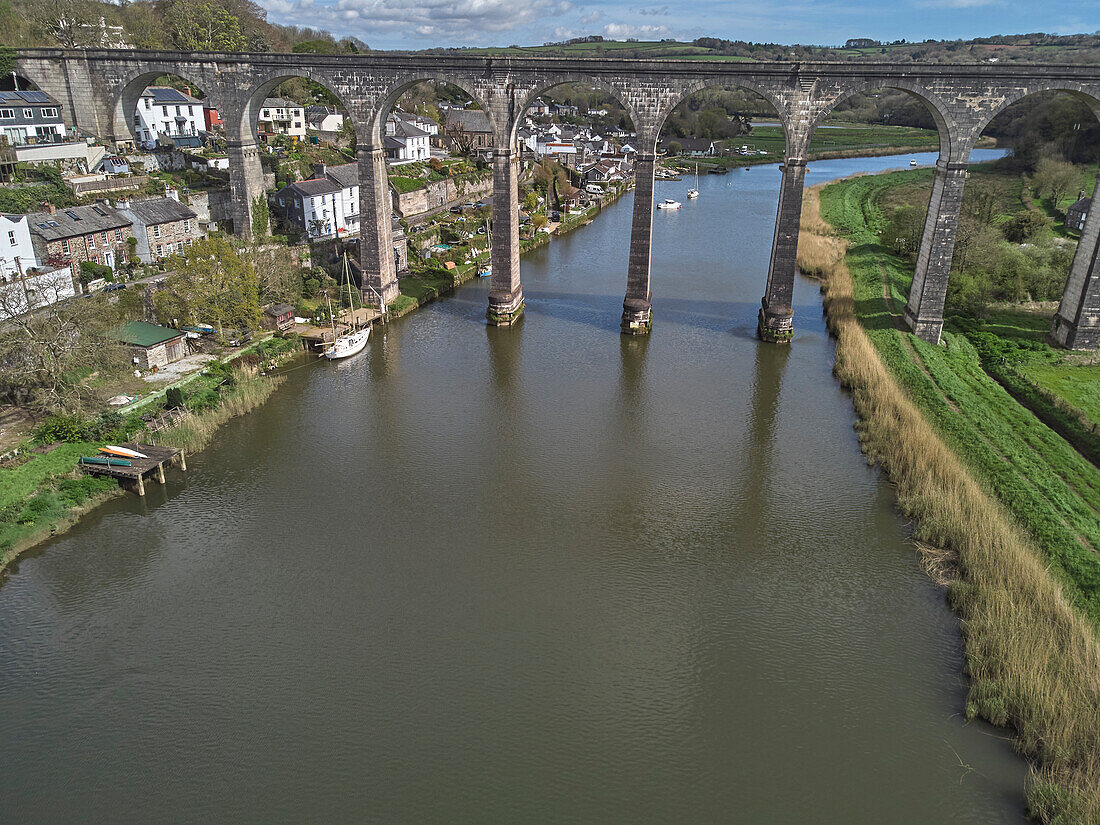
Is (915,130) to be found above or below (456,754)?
above

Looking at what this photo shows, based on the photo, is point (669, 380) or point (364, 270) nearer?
point (669, 380)

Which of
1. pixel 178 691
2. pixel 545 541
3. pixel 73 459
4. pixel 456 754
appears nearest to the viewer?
pixel 456 754

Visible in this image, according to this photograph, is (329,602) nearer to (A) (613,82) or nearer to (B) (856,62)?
(A) (613,82)

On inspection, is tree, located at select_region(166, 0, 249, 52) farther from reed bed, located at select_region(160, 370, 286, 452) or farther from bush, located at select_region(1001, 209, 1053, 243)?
bush, located at select_region(1001, 209, 1053, 243)

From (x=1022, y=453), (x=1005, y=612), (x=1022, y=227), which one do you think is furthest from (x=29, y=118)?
(x=1022, y=227)

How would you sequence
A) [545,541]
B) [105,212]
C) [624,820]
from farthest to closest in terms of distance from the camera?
[105,212] < [545,541] < [624,820]

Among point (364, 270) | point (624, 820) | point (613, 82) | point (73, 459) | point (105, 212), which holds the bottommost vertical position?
point (624, 820)

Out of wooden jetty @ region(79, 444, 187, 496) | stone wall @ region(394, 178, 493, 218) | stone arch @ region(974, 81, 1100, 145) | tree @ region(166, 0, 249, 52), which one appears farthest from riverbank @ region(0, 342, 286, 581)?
tree @ region(166, 0, 249, 52)

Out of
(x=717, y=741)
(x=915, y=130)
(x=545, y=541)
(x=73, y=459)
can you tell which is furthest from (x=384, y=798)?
(x=915, y=130)
